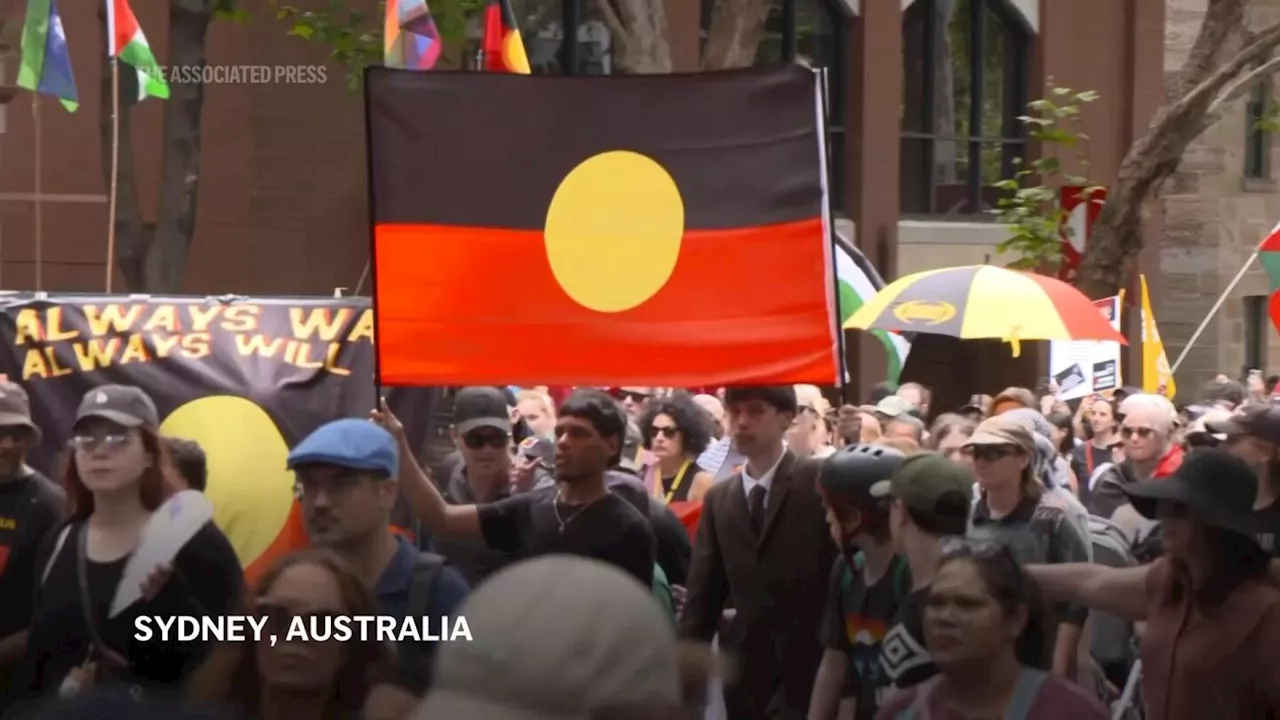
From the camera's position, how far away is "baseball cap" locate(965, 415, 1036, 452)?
730 cm

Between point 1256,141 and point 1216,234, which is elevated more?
point 1256,141

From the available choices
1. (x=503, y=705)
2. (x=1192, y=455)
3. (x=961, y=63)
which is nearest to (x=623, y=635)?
(x=503, y=705)

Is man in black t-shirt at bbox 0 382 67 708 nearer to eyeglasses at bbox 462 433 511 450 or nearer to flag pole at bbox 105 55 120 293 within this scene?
eyeglasses at bbox 462 433 511 450

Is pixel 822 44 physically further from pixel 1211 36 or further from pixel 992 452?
pixel 992 452

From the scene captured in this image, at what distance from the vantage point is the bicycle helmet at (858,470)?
624cm

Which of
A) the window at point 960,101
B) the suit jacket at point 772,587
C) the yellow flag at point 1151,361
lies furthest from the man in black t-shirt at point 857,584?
the window at point 960,101

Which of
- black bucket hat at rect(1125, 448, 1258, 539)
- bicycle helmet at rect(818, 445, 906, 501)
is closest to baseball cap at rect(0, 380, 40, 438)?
bicycle helmet at rect(818, 445, 906, 501)

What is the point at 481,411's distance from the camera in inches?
306

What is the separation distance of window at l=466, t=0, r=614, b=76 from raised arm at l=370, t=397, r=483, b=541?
16379mm

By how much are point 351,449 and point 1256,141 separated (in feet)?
92.3

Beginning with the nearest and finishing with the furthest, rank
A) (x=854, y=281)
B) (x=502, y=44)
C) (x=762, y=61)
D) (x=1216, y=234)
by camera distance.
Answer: (x=502, y=44) → (x=854, y=281) → (x=762, y=61) → (x=1216, y=234)

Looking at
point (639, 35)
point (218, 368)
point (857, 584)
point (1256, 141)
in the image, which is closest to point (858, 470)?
point (857, 584)

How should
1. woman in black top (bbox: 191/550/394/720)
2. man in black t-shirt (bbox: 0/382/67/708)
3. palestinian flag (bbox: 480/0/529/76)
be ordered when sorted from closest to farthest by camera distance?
woman in black top (bbox: 191/550/394/720) < man in black t-shirt (bbox: 0/382/67/708) < palestinian flag (bbox: 480/0/529/76)

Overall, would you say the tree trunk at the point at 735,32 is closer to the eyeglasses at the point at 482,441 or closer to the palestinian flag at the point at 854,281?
the palestinian flag at the point at 854,281
